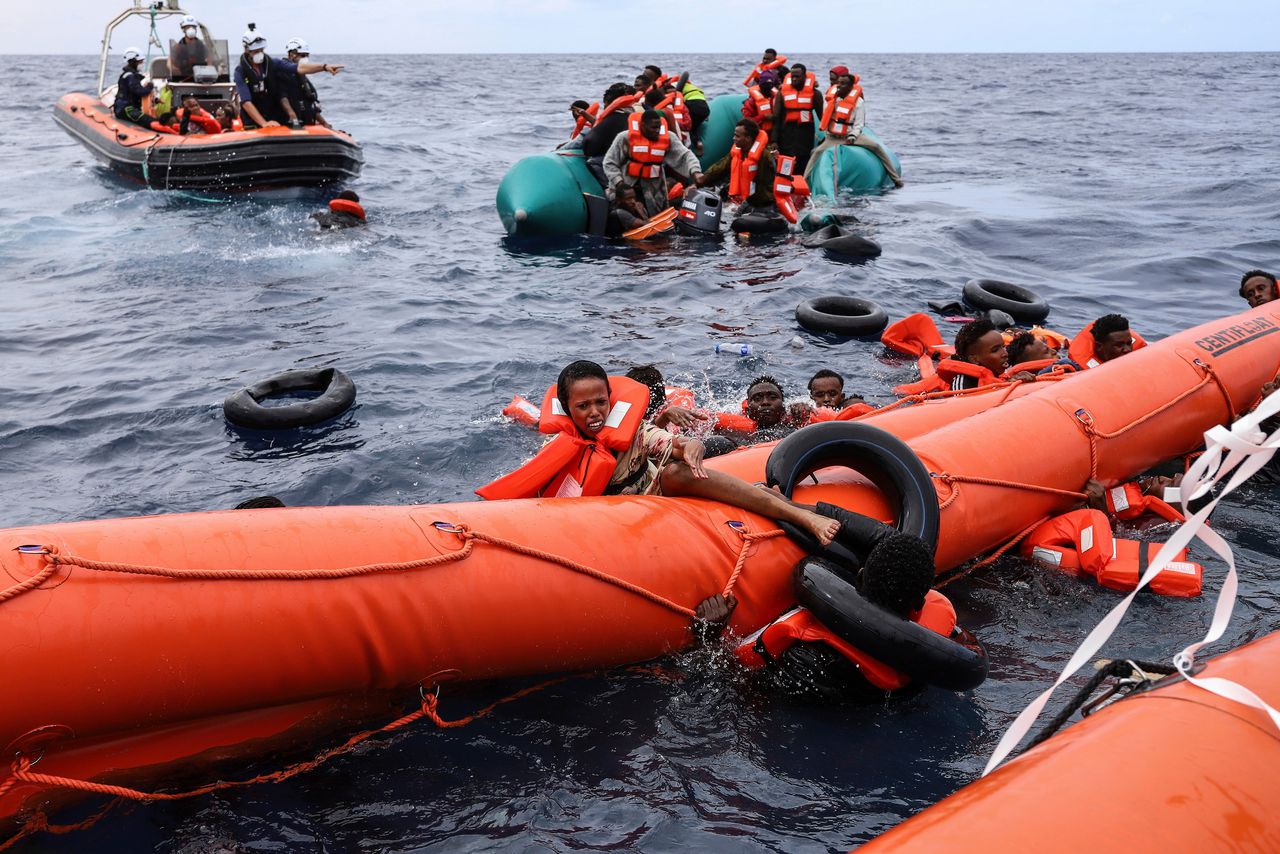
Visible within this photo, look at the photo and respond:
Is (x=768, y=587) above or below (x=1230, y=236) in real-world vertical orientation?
below

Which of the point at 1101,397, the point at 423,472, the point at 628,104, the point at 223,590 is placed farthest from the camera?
the point at 628,104

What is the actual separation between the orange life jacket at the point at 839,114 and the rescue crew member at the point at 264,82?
22.3 feet

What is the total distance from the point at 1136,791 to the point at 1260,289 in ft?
19.7

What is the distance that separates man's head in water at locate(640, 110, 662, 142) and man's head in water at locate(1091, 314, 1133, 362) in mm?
6468

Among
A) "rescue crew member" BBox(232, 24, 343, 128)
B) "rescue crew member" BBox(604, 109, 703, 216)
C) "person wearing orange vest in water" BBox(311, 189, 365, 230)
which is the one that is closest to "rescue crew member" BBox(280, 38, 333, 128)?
Result: "rescue crew member" BBox(232, 24, 343, 128)

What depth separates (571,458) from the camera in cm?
412

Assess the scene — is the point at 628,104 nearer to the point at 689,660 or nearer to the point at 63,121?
the point at 689,660

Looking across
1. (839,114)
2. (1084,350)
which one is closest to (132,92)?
(839,114)

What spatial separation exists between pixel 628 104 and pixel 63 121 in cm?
1087

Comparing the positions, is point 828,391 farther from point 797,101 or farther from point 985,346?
point 797,101

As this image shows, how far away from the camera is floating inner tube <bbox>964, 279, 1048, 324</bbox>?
27.9ft

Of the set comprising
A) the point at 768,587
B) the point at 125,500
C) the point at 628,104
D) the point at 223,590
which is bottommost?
the point at 125,500

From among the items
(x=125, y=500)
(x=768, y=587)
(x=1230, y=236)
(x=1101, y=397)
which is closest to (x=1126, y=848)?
(x=768, y=587)

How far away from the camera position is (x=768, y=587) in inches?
152
